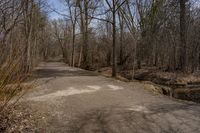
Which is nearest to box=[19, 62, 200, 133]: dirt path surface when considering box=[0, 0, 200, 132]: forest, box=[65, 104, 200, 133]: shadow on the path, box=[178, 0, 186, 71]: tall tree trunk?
box=[65, 104, 200, 133]: shadow on the path

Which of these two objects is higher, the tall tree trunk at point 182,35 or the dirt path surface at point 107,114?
the tall tree trunk at point 182,35

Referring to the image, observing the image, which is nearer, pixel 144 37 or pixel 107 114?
pixel 107 114

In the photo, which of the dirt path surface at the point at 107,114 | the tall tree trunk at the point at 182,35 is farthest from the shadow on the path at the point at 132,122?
the tall tree trunk at the point at 182,35

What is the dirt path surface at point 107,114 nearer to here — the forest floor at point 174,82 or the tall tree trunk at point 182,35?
the forest floor at point 174,82

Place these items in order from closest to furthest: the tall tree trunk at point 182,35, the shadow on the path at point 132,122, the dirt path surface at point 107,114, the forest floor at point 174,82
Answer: the shadow on the path at point 132,122 < the dirt path surface at point 107,114 < the forest floor at point 174,82 < the tall tree trunk at point 182,35

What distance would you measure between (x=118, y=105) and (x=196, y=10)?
81.1ft

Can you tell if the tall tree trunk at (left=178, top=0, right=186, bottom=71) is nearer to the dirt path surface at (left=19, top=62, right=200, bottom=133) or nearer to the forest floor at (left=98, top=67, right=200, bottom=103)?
the forest floor at (left=98, top=67, right=200, bottom=103)

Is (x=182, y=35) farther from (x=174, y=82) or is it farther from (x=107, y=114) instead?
(x=107, y=114)

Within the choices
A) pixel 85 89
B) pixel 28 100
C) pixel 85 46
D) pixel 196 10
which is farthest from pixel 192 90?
pixel 85 46

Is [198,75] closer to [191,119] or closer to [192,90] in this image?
[192,90]

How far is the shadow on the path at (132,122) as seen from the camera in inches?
261

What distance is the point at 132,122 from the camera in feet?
23.5

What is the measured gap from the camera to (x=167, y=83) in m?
22.6

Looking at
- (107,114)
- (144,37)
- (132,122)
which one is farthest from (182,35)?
(132,122)
